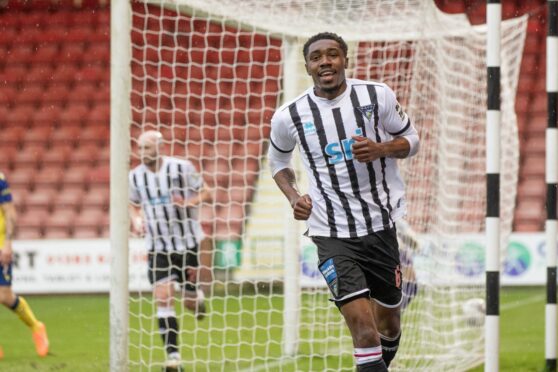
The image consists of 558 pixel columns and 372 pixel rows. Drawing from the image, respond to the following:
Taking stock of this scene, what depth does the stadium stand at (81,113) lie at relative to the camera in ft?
48.4

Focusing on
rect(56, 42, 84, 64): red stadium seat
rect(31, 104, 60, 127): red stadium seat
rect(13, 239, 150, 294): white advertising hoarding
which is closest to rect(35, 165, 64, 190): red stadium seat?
rect(31, 104, 60, 127): red stadium seat

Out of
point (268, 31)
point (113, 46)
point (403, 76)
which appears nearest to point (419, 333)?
point (403, 76)

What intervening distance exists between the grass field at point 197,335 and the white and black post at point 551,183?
0.47 meters

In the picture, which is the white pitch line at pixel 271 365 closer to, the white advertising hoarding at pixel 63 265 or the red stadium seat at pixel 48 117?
the white advertising hoarding at pixel 63 265

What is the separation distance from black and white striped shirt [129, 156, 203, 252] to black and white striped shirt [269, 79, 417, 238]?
9.74 feet

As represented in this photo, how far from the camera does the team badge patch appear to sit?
477 centimetres

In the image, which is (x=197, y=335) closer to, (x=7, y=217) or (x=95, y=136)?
(x=7, y=217)

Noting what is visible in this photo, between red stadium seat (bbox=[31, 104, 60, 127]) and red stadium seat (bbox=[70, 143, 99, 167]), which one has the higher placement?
red stadium seat (bbox=[31, 104, 60, 127])

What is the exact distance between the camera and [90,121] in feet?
51.4

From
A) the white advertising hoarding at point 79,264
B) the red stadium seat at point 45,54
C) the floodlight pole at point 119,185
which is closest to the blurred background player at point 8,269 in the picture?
the floodlight pole at point 119,185

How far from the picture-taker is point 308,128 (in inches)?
191

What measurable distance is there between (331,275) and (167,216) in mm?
3319

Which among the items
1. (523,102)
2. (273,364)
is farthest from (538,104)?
(273,364)

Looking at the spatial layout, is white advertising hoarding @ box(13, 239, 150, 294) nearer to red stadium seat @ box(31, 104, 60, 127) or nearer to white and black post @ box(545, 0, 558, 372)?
red stadium seat @ box(31, 104, 60, 127)
